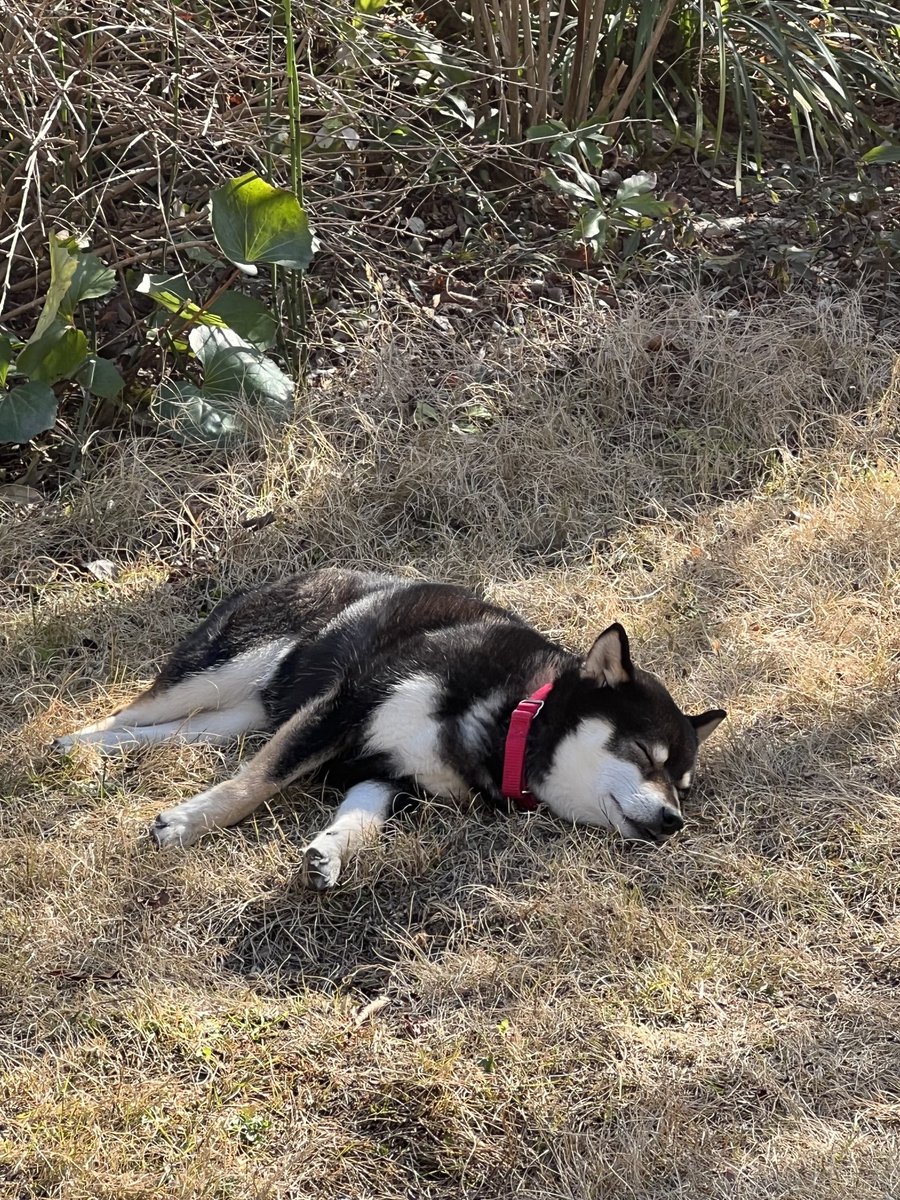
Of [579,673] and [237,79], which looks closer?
[579,673]

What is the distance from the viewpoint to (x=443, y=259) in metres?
5.53

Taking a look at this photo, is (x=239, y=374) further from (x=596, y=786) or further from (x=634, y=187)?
(x=596, y=786)

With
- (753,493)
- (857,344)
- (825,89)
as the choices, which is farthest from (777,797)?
(825,89)

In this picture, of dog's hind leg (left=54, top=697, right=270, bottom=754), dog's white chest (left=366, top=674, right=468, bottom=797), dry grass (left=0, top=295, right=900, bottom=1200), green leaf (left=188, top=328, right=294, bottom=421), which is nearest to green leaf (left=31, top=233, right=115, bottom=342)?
green leaf (left=188, top=328, right=294, bottom=421)

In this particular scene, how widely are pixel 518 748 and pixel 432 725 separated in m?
0.24

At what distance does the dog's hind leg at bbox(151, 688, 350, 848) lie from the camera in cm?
327

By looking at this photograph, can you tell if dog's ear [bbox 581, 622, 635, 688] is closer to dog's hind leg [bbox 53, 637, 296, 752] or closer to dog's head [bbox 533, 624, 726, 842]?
dog's head [bbox 533, 624, 726, 842]

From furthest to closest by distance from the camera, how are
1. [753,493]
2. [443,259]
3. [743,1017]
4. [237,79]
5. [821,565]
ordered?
1. [443,259]
2. [237,79]
3. [753,493]
4. [821,565]
5. [743,1017]

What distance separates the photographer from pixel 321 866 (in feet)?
10.3

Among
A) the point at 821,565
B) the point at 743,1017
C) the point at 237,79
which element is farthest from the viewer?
the point at 237,79

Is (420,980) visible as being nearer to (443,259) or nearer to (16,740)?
(16,740)

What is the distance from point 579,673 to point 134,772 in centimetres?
122

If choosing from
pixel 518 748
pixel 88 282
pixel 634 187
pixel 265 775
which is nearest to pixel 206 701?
pixel 265 775

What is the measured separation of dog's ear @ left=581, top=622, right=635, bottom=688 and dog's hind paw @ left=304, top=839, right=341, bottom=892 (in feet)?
2.63
